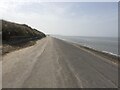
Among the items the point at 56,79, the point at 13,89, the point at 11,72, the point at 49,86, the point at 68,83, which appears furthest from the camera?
the point at 11,72

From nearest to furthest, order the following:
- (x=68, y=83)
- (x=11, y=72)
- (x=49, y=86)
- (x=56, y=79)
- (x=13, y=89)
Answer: (x=13, y=89), (x=49, y=86), (x=68, y=83), (x=56, y=79), (x=11, y=72)

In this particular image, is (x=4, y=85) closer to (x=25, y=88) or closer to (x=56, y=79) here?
(x=25, y=88)

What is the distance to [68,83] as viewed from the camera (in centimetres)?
1055

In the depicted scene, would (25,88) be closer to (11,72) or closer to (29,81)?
(29,81)

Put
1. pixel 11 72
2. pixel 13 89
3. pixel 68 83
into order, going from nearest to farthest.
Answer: pixel 13 89 → pixel 68 83 → pixel 11 72

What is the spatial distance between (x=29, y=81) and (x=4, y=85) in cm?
131

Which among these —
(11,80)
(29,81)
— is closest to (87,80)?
(29,81)

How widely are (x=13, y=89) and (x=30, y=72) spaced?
3.86 metres

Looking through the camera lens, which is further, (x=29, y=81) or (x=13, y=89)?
(x=29, y=81)

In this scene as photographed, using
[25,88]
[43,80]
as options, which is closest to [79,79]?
[43,80]

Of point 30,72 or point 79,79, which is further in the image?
point 30,72

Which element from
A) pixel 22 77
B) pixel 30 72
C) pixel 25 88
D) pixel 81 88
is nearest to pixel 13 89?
pixel 25 88

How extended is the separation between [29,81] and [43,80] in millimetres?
771

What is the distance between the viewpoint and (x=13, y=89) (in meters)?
9.05
